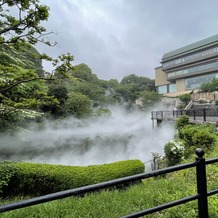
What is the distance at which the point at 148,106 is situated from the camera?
4972 cm

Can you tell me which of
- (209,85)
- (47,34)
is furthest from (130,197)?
(209,85)

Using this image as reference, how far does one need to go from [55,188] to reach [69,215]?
3.03m

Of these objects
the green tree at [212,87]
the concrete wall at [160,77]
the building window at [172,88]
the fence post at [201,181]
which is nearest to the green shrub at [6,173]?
the fence post at [201,181]

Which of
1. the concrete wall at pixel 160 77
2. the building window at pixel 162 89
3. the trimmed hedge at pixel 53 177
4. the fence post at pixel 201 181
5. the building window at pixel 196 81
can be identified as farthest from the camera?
the building window at pixel 162 89

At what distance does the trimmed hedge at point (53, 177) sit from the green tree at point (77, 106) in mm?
20090

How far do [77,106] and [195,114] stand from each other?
50.6 ft

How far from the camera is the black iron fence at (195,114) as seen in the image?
1432cm

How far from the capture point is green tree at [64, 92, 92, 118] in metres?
26.4

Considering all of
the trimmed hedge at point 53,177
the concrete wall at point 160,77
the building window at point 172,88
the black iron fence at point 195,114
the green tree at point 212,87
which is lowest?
the trimmed hedge at point 53,177

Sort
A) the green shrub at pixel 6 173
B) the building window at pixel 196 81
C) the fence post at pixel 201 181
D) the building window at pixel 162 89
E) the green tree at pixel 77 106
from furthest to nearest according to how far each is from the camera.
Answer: the building window at pixel 162 89, the building window at pixel 196 81, the green tree at pixel 77 106, the green shrub at pixel 6 173, the fence post at pixel 201 181

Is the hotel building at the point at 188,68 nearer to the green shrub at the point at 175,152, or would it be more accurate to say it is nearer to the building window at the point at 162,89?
the building window at the point at 162,89

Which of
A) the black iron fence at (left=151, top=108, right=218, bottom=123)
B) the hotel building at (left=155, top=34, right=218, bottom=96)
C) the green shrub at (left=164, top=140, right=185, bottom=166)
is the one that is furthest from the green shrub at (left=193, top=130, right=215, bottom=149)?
the hotel building at (left=155, top=34, right=218, bottom=96)

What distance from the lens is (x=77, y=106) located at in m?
27.2

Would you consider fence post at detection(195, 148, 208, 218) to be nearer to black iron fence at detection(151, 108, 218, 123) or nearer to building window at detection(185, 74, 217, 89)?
black iron fence at detection(151, 108, 218, 123)
